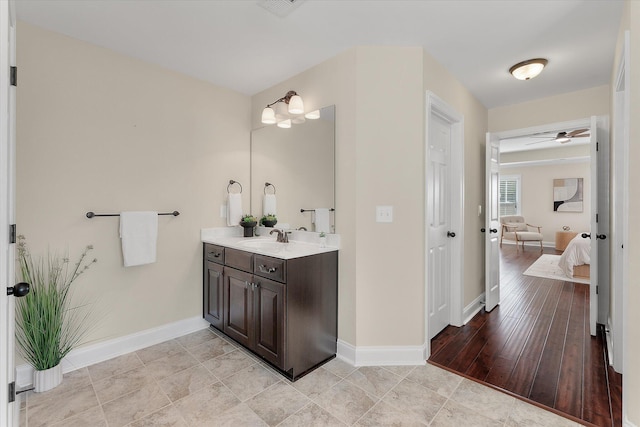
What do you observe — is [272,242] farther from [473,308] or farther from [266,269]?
[473,308]

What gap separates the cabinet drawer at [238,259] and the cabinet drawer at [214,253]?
8 centimetres

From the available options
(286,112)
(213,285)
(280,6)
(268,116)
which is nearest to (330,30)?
(280,6)

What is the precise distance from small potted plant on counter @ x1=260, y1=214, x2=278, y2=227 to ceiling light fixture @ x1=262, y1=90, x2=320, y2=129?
895 millimetres

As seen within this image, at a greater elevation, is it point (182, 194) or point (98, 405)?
point (182, 194)

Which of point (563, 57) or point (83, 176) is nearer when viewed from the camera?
point (83, 176)

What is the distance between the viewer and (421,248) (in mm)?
2324

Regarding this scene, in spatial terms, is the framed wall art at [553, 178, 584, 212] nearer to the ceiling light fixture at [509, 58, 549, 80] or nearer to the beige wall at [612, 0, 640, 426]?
the ceiling light fixture at [509, 58, 549, 80]

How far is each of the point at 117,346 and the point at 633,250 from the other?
340cm

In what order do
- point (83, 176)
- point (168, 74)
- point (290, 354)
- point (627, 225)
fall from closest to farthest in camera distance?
point (627, 225) < point (290, 354) < point (83, 176) < point (168, 74)

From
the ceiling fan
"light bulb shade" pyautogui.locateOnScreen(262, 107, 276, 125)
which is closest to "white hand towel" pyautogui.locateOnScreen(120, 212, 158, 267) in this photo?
"light bulb shade" pyautogui.locateOnScreen(262, 107, 276, 125)

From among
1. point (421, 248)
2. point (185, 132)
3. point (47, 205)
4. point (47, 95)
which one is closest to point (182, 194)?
point (185, 132)

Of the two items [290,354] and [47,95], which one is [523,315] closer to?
[290,354]

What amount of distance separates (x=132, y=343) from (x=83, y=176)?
1.37m

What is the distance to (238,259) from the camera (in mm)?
2443
